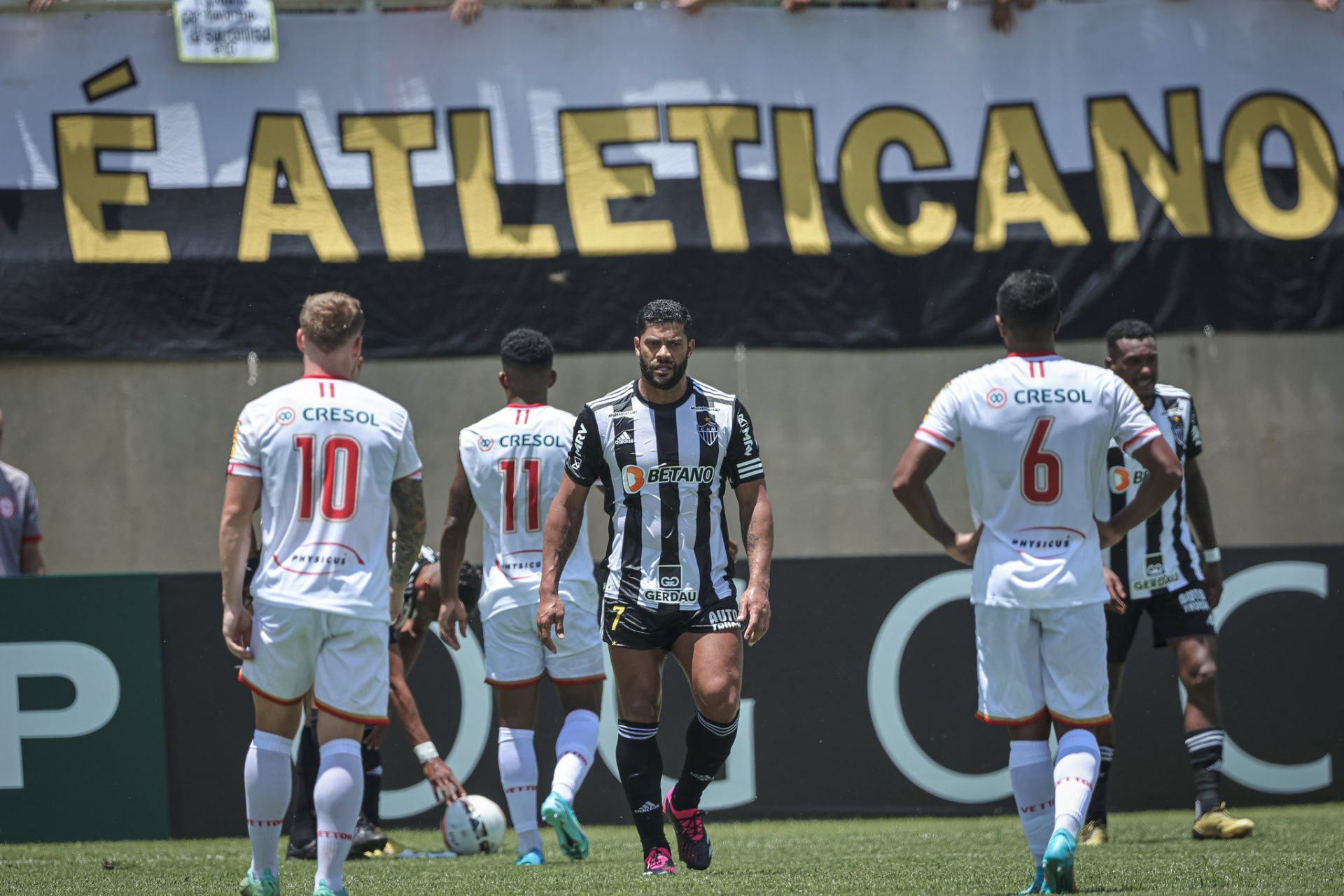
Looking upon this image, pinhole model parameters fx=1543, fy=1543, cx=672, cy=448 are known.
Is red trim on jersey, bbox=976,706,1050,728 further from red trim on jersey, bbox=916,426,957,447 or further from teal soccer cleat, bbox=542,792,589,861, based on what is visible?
teal soccer cleat, bbox=542,792,589,861

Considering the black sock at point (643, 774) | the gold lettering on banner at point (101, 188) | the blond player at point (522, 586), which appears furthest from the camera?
the gold lettering on banner at point (101, 188)

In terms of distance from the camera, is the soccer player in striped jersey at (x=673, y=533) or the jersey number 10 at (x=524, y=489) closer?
the soccer player in striped jersey at (x=673, y=533)

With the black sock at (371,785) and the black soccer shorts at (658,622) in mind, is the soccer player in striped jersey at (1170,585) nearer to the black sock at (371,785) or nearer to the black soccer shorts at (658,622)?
the black soccer shorts at (658,622)

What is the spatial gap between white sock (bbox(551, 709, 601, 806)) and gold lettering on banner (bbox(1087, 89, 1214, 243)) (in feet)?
22.4

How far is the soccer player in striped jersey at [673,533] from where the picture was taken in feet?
18.1

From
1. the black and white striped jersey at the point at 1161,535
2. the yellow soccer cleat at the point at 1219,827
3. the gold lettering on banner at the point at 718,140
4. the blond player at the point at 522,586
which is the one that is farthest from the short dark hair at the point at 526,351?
the gold lettering on banner at the point at 718,140

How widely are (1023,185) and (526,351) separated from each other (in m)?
6.09

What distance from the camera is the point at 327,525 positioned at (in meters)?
4.80

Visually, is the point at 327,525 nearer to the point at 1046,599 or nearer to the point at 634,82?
the point at 1046,599

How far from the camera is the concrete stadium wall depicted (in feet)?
37.3

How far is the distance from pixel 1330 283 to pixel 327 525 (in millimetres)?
9411

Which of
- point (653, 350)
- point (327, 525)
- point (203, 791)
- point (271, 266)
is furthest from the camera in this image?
point (271, 266)

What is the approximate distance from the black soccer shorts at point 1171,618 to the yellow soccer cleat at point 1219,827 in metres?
0.82

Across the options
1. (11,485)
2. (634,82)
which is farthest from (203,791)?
(634,82)
